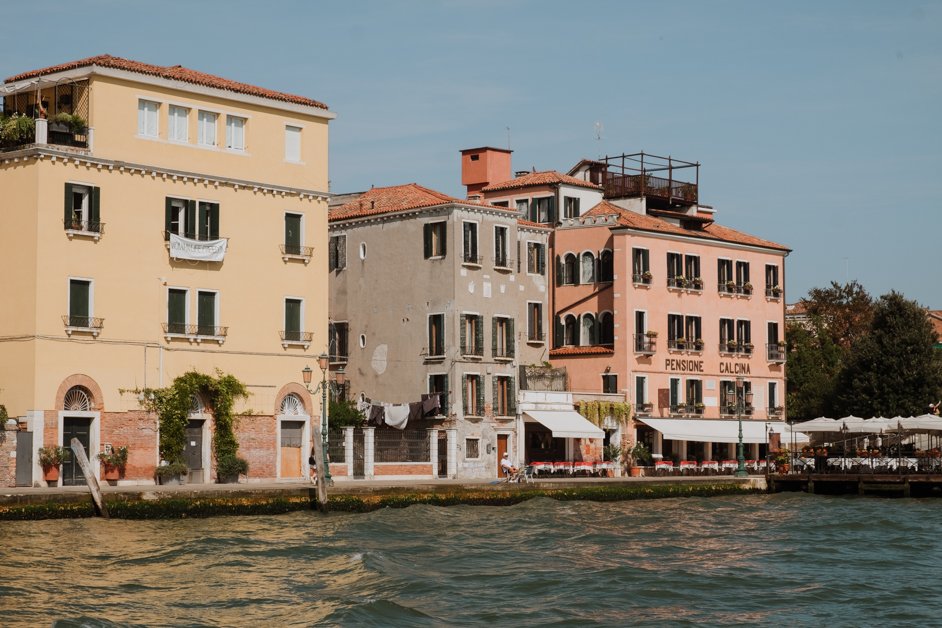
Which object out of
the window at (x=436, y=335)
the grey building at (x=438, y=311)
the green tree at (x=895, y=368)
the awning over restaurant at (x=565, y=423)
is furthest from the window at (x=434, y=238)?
the green tree at (x=895, y=368)

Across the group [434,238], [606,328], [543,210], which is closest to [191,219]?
[434,238]

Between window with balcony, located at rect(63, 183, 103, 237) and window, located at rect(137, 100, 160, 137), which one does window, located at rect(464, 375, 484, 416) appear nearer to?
window, located at rect(137, 100, 160, 137)

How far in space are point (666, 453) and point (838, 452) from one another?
691 centimetres

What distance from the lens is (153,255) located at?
44750mm

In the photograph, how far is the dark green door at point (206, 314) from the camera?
1801 inches

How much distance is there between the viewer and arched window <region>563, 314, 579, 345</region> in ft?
198

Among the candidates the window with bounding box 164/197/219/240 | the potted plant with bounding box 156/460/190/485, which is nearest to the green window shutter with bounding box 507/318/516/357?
the window with bounding box 164/197/219/240

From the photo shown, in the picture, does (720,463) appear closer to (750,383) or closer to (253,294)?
(750,383)

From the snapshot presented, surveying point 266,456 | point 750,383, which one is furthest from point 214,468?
point 750,383

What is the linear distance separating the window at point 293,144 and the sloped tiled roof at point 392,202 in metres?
6.93

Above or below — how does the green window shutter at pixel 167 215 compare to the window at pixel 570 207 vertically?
below

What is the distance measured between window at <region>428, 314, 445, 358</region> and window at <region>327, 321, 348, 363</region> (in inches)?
139

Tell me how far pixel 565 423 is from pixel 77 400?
18.8 m

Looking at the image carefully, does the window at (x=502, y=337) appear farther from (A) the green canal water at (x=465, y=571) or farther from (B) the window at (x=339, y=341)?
(A) the green canal water at (x=465, y=571)
